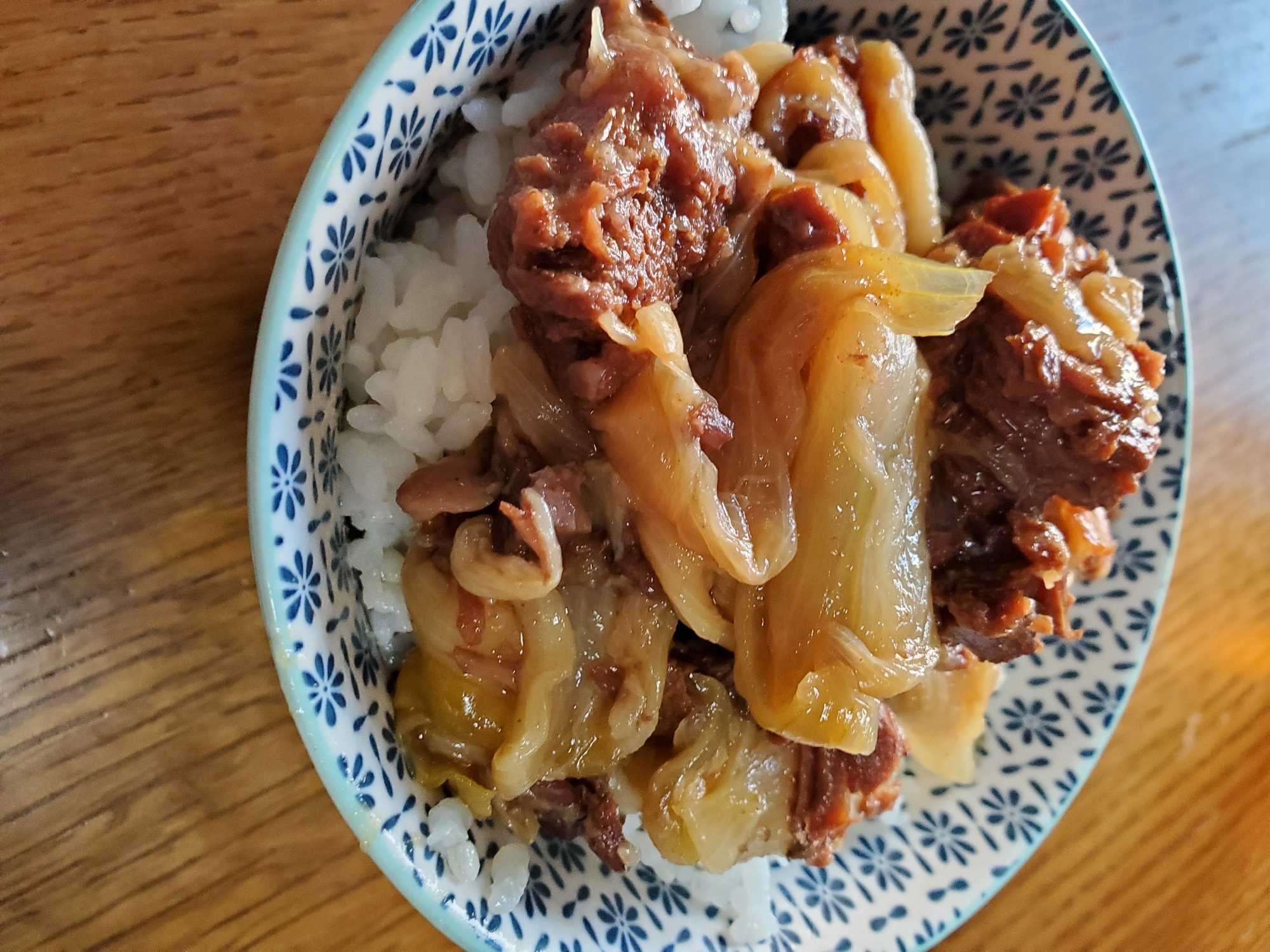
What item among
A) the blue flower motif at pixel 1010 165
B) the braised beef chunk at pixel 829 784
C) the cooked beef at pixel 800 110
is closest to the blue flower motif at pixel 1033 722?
the braised beef chunk at pixel 829 784

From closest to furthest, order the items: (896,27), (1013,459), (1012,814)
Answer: (1013,459), (896,27), (1012,814)

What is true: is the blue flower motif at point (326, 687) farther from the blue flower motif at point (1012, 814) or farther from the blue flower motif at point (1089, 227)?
the blue flower motif at point (1089, 227)

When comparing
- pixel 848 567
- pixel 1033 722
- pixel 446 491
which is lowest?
pixel 1033 722

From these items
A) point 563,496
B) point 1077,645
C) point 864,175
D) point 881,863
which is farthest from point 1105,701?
point 563,496

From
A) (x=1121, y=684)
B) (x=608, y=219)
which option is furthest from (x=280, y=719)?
(x=1121, y=684)

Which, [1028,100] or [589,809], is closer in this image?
[589,809]

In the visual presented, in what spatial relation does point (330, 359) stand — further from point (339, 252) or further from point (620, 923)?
point (620, 923)
